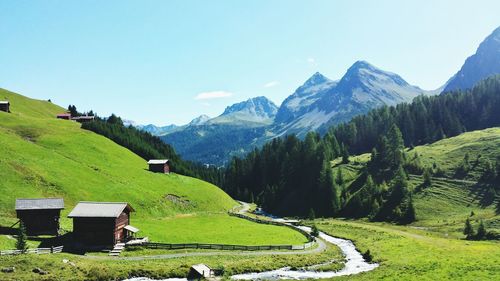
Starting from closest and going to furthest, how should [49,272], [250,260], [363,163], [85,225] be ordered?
[49,272] → [250,260] → [85,225] → [363,163]

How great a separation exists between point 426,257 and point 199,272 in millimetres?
34116

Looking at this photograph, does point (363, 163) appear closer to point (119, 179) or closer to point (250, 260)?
point (119, 179)

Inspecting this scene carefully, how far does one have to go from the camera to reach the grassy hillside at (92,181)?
76.8 metres

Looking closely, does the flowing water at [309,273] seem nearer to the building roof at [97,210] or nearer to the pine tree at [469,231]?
the building roof at [97,210]

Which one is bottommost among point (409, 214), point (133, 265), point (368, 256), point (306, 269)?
point (306, 269)

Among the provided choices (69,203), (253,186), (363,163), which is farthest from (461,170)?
(69,203)

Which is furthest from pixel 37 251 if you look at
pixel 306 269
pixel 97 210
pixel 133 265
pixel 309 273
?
pixel 309 273

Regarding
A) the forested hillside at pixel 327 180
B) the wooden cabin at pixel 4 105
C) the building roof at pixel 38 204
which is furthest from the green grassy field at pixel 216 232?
the wooden cabin at pixel 4 105

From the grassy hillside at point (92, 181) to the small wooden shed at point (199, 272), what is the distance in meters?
22.8

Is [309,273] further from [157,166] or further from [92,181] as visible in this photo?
[157,166]

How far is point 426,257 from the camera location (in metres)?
59.0

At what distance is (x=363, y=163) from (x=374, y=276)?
11913cm

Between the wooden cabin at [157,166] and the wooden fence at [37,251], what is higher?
the wooden cabin at [157,166]

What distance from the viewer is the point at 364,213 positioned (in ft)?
401
